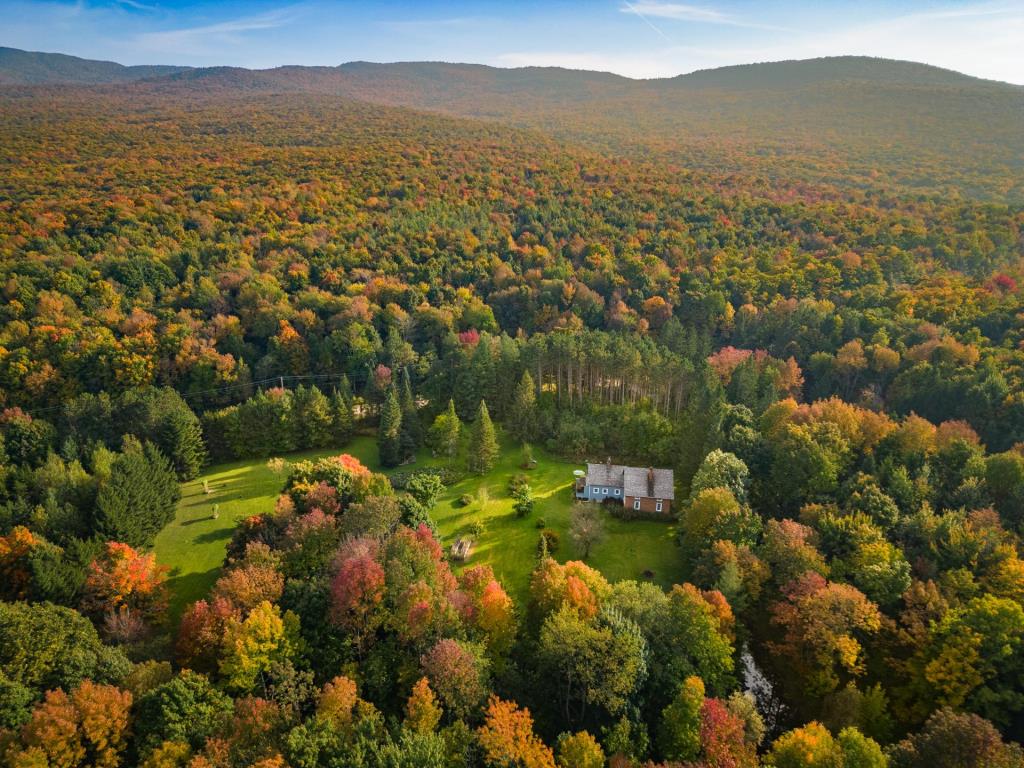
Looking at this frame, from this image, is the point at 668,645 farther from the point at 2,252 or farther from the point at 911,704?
the point at 2,252

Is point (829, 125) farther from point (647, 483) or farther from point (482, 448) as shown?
point (482, 448)

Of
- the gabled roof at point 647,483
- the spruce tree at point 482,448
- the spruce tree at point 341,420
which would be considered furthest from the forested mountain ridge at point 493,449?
the gabled roof at point 647,483

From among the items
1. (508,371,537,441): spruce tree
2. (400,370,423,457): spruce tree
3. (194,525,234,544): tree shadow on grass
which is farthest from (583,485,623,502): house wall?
(194,525,234,544): tree shadow on grass

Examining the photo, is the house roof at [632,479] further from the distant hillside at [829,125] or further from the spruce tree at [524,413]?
the distant hillside at [829,125]

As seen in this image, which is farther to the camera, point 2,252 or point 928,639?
point 2,252

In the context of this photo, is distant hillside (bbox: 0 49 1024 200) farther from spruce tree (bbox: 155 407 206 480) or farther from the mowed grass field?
spruce tree (bbox: 155 407 206 480)

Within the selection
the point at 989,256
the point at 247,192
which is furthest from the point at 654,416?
the point at 247,192

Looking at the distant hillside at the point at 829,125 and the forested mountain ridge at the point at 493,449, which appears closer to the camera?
the forested mountain ridge at the point at 493,449
